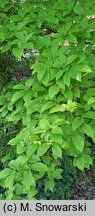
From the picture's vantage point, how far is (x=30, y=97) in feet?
6.20

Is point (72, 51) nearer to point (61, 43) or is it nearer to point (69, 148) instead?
point (61, 43)

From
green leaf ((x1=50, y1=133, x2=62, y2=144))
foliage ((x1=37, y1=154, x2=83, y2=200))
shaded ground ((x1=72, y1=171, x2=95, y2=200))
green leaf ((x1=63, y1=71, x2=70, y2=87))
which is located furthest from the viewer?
shaded ground ((x1=72, y1=171, x2=95, y2=200))

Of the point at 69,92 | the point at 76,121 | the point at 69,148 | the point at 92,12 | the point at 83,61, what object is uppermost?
the point at 92,12

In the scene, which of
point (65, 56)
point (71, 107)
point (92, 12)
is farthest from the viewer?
point (92, 12)

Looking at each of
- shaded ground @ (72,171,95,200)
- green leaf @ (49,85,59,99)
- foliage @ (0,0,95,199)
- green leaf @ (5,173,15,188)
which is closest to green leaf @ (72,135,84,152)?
foliage @ (0,0,95,199)

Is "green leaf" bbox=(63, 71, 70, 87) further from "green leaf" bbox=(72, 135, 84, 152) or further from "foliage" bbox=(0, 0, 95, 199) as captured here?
"green leaf" bbox=(72, 135, 84, 152)

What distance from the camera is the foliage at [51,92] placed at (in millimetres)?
1654

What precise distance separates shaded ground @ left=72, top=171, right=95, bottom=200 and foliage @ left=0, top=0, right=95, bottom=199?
165 cm

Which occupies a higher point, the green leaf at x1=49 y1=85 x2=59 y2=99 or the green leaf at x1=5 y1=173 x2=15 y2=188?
the green leaf at x1=49 y1=85 x2=59 y2=99

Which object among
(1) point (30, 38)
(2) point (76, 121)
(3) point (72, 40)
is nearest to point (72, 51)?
(3) point (72, 40)

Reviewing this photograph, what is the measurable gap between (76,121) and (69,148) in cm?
14

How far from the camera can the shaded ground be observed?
3.45m

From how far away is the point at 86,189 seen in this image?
140 inches

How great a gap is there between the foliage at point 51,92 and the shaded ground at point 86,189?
65.0 inches
